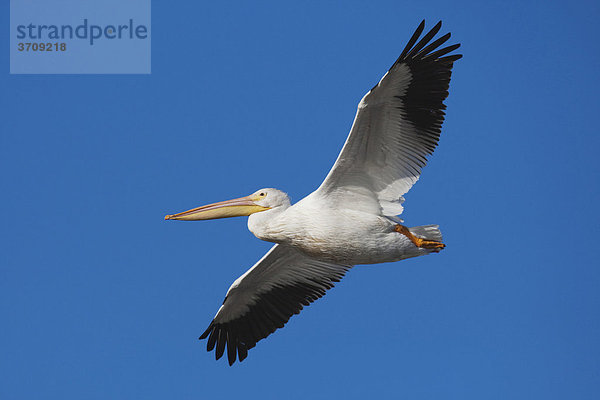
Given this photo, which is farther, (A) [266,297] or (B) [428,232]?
(A) [266,297]

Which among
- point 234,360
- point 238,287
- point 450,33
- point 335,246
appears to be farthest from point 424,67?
point 234,360

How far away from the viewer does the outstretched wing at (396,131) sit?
9.27 meters

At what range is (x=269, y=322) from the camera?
11.7m

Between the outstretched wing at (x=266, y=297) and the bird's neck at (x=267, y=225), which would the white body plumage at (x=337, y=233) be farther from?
the outstretched wing at (x=266, y=297)

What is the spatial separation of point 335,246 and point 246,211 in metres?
1.50

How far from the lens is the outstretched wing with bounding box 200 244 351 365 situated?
11.3 meters

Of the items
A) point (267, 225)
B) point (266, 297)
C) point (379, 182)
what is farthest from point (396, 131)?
point (266, 297)

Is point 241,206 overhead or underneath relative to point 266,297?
overhead

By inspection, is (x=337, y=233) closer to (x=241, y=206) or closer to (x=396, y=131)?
(x=396, y=131)

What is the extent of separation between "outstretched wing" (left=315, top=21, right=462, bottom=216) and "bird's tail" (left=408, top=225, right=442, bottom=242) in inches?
14.5

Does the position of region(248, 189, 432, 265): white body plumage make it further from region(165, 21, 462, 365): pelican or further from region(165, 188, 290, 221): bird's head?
region(165, 188, 290, 221): bird's head

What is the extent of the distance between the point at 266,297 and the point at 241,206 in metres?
1.66

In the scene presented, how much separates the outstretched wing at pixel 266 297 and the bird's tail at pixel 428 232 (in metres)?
1.90

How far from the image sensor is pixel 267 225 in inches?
387
